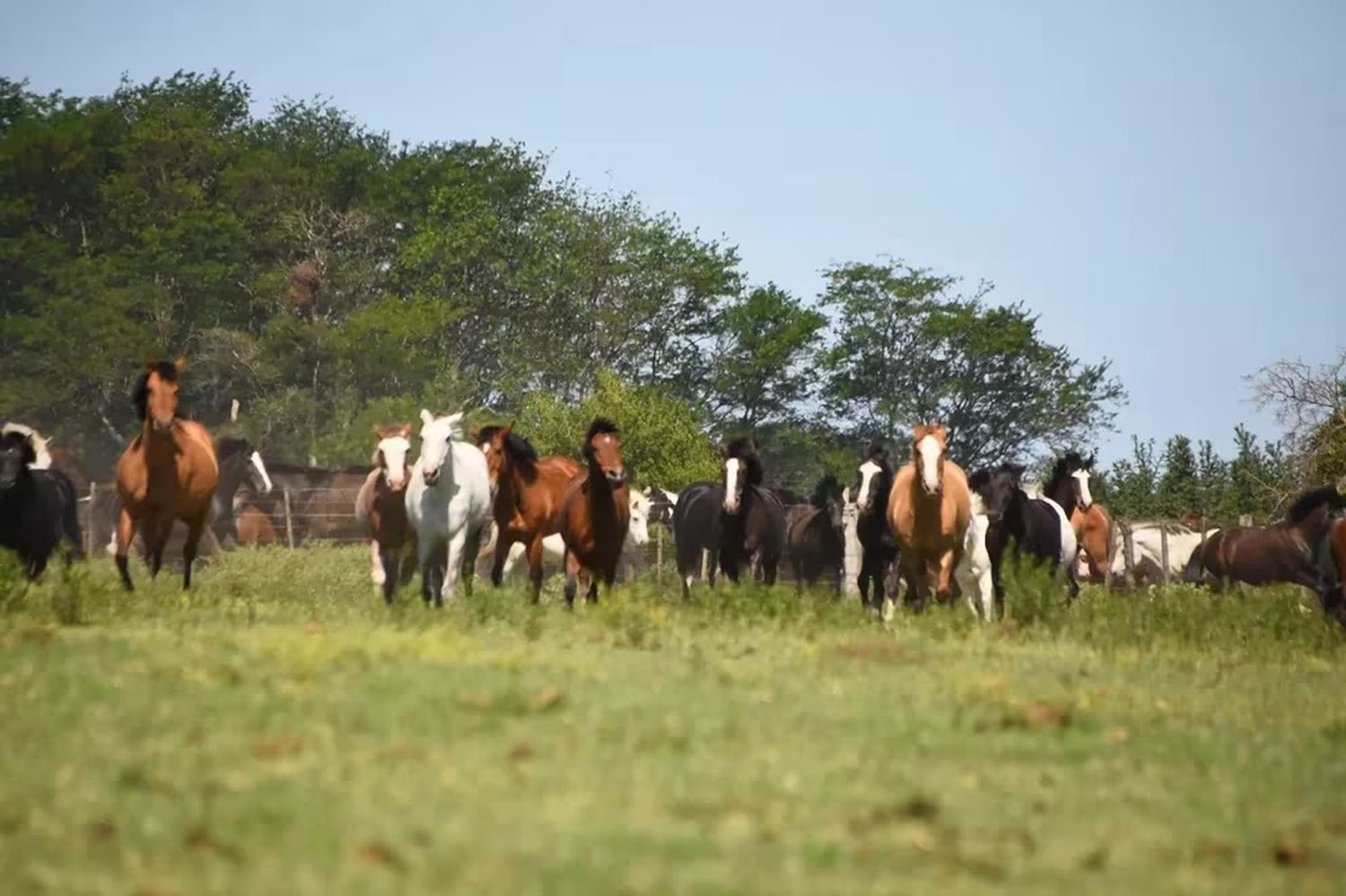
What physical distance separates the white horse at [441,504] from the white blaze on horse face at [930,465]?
14.5 ft

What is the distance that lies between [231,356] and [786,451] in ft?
96.9

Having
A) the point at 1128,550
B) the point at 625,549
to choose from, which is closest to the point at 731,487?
the point at 625,549

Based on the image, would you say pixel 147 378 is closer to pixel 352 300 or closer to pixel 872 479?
pixel 872 479

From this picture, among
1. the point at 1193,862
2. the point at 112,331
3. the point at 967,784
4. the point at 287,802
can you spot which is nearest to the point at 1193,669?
the point at 967,784

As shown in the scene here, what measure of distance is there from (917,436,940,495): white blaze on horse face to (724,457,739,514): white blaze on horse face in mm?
4315

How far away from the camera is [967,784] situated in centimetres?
864

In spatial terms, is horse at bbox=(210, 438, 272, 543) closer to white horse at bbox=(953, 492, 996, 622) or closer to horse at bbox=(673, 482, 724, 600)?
horse at bbox=(673, 482, 724, 600)

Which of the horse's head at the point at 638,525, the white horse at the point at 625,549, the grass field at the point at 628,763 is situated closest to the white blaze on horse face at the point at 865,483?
the white horse at the point at 625,549

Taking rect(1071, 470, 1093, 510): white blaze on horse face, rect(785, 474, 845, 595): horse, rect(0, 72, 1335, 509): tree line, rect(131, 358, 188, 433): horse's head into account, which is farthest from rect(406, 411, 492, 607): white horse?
rect(0, 72, 1335, 509): tree line

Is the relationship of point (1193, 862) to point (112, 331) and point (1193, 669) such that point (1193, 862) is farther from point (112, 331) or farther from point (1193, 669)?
point (112, 331)

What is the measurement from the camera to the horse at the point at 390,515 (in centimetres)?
2061

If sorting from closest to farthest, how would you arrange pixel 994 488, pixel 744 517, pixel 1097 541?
pixel 994 488 < pixel 744 517 < pixel 1097 541

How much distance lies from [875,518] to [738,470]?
198 cm

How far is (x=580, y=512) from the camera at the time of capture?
21.9 metres
